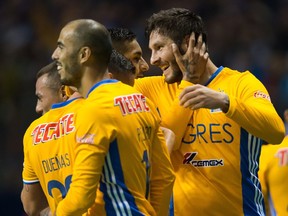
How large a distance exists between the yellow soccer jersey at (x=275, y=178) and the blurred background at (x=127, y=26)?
10.9 feet

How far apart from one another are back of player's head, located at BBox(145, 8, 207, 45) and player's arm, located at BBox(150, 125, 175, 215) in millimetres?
814

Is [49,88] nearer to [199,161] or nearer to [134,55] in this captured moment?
[134,55]

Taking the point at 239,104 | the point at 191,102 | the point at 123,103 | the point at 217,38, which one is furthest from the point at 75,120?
the point at 217,38

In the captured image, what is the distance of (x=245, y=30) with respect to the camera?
462 inches

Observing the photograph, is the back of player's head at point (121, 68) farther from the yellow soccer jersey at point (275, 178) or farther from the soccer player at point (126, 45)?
the yellow soccer jersey at point (275, 178)

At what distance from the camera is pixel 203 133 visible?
17.4 feet

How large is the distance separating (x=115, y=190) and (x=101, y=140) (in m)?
0.34

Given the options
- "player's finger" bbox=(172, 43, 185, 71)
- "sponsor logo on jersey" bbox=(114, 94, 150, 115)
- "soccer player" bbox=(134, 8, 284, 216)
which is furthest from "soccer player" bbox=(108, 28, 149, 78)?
"sponsor logo on jersey" bbox=(114, 94, 150, 115)

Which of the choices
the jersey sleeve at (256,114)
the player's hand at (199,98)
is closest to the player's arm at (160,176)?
the player's hand at (199,98)

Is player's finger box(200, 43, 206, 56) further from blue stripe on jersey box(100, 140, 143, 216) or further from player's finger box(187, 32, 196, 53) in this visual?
blue stripe on jersey box(100, 140, 143, 216)

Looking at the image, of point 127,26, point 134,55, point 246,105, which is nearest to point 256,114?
point 246,105

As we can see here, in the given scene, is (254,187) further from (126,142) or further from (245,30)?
(245,30)

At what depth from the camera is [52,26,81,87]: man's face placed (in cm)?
451

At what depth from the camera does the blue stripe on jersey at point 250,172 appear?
527 centimetres
